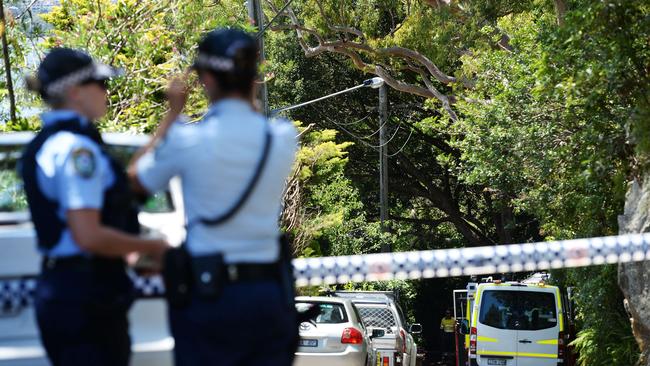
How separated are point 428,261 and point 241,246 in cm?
443

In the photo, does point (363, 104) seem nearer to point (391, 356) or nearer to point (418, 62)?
point (418, 62)

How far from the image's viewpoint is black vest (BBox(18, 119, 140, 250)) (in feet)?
14.8

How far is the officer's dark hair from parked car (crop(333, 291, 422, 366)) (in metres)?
15.5

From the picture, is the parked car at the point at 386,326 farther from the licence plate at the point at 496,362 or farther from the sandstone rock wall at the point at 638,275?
the sandstone rock wall at the point at 638,275

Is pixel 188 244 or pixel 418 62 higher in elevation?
pixel 418 62

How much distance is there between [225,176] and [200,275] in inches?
14.6

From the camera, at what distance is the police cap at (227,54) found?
4.30 m

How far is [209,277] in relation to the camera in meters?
4.14

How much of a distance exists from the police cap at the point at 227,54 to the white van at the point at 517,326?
20442mm

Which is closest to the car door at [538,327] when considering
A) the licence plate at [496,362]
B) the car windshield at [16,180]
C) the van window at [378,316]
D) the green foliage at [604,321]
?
the licence plate at [496,362]

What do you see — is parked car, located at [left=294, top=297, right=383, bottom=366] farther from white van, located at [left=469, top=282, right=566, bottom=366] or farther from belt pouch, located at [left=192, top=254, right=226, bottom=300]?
belt pouch, located at [left=192, top=254, right=226, bottom=300]

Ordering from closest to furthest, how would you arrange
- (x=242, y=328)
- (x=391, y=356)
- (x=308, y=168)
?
(x=242, y=328) < (x=391, y=356) < (x=308, y=168)

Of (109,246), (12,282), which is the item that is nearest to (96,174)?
(109,246)

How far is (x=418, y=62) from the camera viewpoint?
33.7 meters
